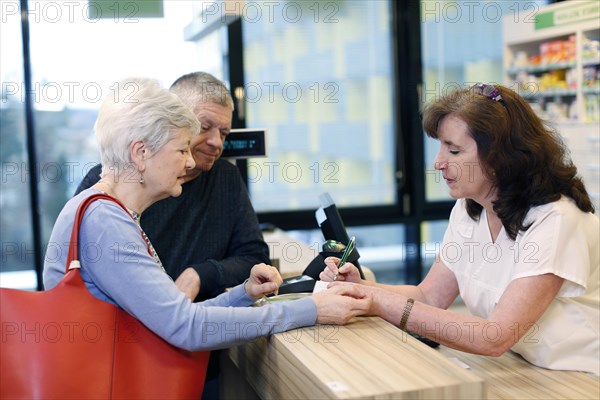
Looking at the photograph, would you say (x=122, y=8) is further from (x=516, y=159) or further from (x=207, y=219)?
(x=516, y=159)

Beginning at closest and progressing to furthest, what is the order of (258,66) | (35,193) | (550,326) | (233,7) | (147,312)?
(147,312)
(550,326)
(233,7)
(35,193)
(258,66)

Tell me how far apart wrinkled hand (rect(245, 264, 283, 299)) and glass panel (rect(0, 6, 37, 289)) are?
10.4 ft

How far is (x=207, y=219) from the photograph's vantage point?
2432mm

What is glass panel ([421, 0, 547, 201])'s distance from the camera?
5.52 m

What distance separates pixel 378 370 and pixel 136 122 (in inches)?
32.1

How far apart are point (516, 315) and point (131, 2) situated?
12.2ft

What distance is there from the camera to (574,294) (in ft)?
6.32

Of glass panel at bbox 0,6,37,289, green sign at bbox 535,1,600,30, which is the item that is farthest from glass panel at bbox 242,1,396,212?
glass panel at bbox 0,6,37,289

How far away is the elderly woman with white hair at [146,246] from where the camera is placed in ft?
5.29

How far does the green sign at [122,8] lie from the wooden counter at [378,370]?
318cm

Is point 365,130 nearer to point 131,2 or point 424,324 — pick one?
point 131,2

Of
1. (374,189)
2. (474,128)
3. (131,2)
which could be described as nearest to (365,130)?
(374,189)

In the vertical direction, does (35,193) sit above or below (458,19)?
below

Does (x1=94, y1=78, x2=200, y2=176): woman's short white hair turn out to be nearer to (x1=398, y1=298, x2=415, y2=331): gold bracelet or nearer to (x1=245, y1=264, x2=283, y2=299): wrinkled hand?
(x1=245, y1=264, x2=283, y2=299): wrinkled hand
